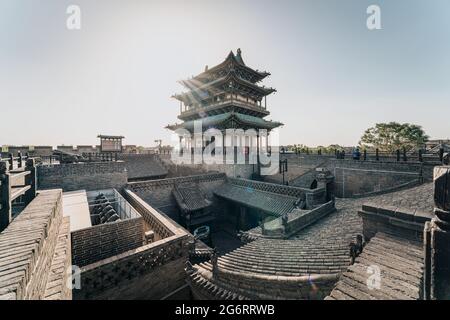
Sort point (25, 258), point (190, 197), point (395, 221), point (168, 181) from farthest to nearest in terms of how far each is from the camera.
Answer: point (168, 181), point (190, 197), point (395, 221), point (25, 258)

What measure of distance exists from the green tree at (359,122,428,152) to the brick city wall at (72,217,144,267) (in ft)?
86.8

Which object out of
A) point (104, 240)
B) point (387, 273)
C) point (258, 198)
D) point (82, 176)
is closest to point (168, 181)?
point (82, 176)

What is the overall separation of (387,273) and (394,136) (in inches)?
1062

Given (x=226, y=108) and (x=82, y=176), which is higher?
(x=226, y=108)

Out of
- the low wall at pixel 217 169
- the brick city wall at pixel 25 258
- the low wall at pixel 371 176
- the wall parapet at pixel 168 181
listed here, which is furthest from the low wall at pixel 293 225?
the low wall at pixel 217 169

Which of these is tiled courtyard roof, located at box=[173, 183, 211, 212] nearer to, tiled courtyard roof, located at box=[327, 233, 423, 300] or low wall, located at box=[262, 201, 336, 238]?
low wall, located at box=[262, 201, 336, 238]

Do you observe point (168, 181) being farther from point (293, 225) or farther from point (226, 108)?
point (226, 108)

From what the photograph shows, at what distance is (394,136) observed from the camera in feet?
75.3

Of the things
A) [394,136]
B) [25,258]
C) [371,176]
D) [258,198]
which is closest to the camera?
[25,258]

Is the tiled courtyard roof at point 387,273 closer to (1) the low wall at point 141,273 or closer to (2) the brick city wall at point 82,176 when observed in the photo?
(1) the low wall at point 141,273

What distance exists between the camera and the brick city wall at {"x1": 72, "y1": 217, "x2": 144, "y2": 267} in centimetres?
565
